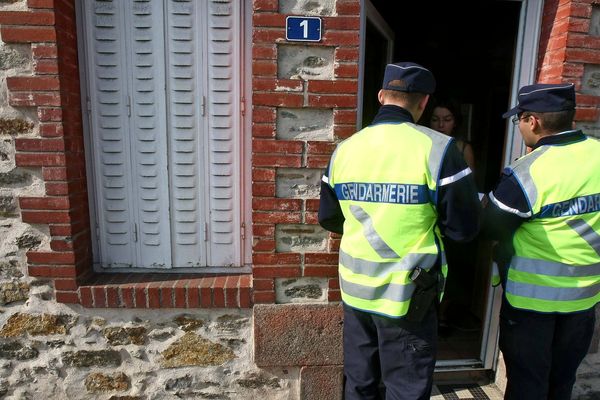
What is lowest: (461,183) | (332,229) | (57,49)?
(332,229)

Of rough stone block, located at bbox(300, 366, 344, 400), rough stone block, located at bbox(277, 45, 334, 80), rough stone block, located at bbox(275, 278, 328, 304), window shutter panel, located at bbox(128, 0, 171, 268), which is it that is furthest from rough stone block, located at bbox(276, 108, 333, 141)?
rough stone block, located at bbox(300, 366, 344, 400)

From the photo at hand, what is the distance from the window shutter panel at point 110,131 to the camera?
2572mm

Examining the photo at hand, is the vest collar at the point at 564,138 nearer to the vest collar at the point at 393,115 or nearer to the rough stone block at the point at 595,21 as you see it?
the vest collar at the point at 393,115

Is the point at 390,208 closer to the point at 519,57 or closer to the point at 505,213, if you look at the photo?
the point at 505,213

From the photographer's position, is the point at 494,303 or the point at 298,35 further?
the point at 494,303

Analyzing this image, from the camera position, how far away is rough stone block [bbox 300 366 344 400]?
9.03 feet

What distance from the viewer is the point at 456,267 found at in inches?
183

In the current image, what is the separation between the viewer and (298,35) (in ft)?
7.90

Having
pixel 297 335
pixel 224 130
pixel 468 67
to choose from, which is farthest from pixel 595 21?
pixel 297 335

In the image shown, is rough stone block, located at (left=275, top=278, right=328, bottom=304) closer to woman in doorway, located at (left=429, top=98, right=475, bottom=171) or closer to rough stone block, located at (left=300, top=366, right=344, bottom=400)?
rough stone block, located at (left=300, top=366, right=344, bottom=400)

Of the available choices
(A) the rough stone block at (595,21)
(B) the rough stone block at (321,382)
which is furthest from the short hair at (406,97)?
(B) the rough stone block at (321,382)

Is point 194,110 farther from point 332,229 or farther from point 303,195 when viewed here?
point 332,229

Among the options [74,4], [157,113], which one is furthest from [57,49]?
[157,113]

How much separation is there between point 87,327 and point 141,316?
0.35 metres
